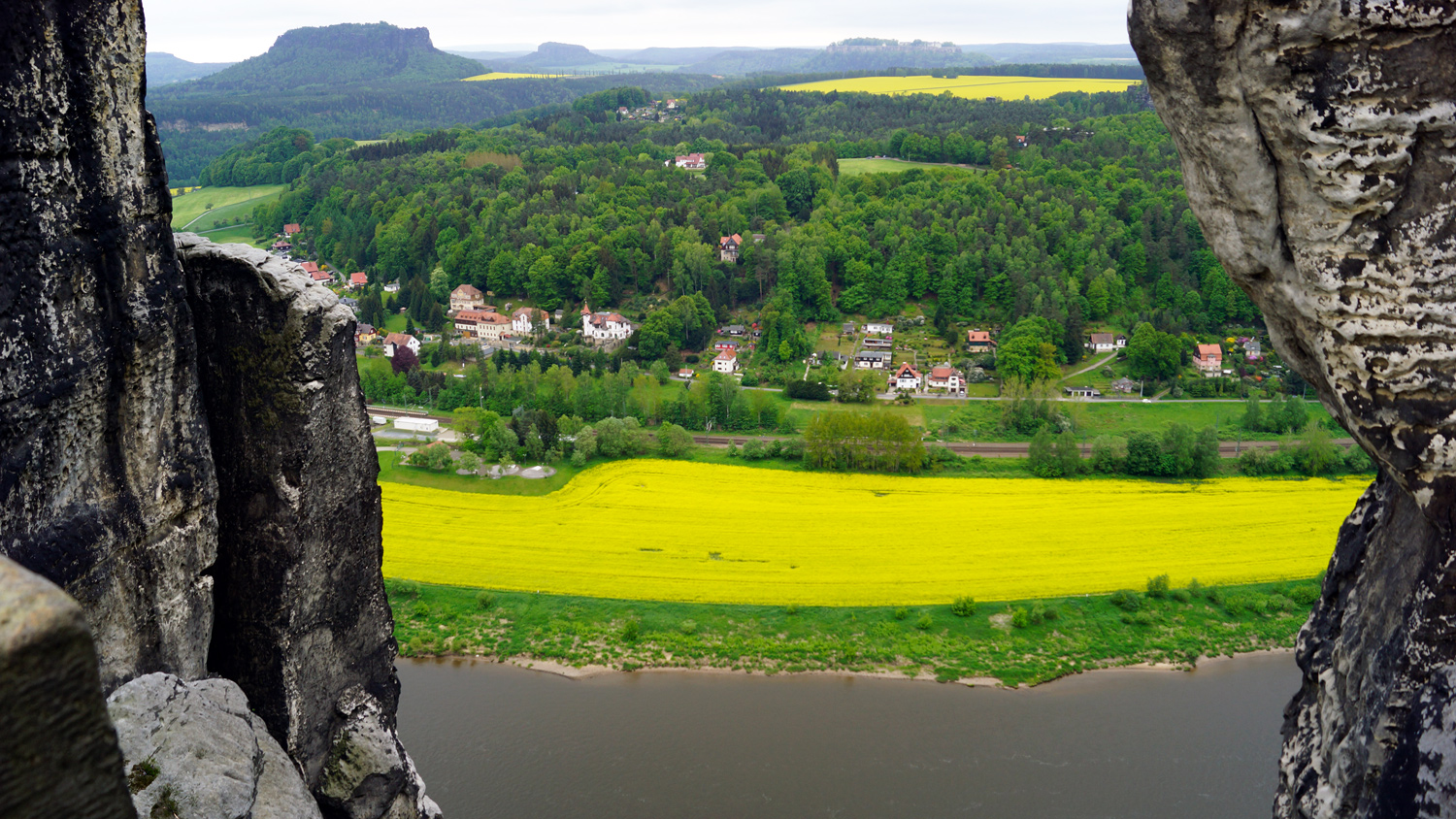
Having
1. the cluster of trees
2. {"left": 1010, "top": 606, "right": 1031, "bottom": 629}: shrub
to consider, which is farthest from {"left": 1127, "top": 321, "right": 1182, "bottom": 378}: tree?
{"left": 1010, "top": 606, "right": 1031, "bottom": 629}: shrub

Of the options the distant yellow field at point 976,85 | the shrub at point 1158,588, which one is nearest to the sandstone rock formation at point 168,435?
the shrub at point 1158,588

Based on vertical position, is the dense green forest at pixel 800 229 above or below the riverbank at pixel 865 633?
→ above

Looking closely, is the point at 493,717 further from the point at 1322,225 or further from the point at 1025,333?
the point at 1025,333

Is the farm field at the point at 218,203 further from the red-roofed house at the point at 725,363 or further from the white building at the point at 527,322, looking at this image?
the red-roofed house at the point at 725,363

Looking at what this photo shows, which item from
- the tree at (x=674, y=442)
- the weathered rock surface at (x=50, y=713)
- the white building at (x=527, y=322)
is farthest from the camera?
the white building at (x=527, y=322)

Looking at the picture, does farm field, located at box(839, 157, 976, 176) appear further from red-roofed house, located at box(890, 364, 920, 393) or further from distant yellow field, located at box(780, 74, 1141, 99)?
distant yellow field, located at box(780, 74, 1141, 99)
